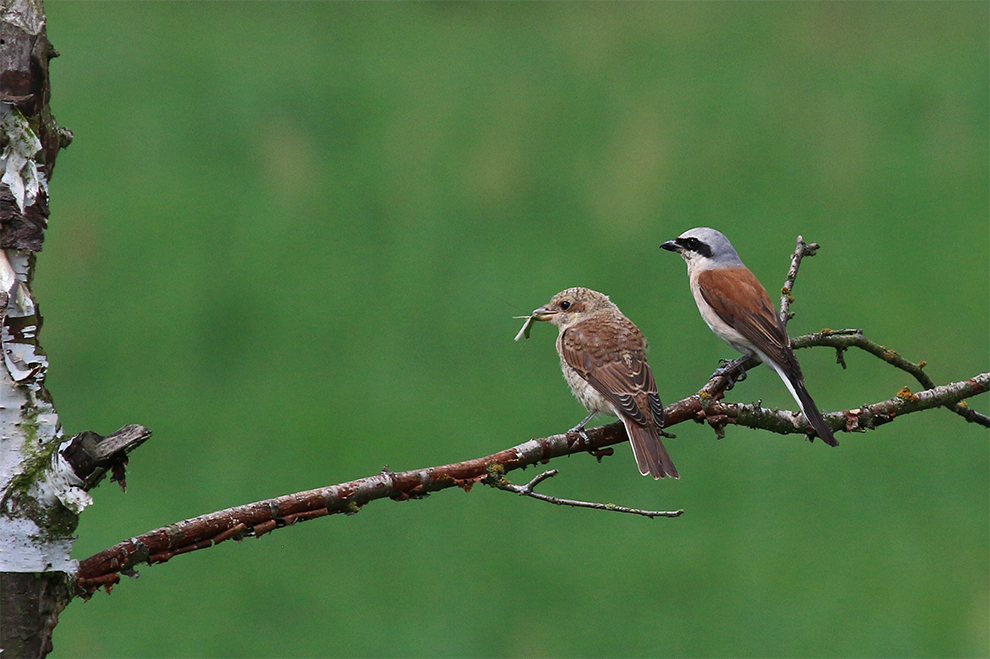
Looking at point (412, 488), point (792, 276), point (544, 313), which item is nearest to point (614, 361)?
point (544, 313)

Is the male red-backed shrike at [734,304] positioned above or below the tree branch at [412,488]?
below

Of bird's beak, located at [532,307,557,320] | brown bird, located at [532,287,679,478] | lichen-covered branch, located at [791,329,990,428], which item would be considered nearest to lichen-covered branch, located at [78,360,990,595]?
lichen-covered branch, located at [791,329,990,428]

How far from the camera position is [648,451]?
3514 mm

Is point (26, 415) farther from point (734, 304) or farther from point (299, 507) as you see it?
point (734, 304)

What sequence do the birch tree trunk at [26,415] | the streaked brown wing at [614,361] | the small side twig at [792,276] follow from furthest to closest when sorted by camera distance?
the streaked brown wing at [614,361], the small side twig at [792,276], the birch tree trunk at [26,415]

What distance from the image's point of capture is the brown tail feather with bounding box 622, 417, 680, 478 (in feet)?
11.4

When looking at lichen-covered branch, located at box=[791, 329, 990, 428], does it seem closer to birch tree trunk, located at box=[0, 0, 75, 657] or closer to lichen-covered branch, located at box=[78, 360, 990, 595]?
lichen-covered branch, located at box=[78, 360, 990, 595]

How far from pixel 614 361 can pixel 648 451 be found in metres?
0.48

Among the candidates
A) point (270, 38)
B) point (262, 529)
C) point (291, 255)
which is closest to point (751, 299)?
point (262, 529)

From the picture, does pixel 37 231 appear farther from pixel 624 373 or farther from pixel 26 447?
pixel 624 373

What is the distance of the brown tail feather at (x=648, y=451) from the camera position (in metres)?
3.47

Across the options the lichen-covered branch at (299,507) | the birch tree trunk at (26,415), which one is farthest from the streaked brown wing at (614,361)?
the birch tree trunk at (26,415)

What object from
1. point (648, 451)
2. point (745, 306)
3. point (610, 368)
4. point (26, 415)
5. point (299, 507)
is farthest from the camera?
point (745, 306)

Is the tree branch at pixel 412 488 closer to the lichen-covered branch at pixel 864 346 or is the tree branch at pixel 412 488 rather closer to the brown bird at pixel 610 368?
the lichen-covered branch at pixel 864 346
